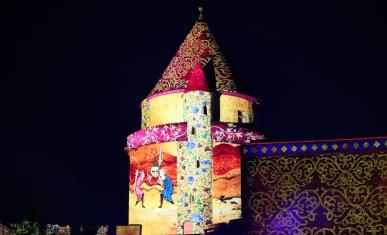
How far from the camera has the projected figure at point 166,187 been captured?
2218 centimetres

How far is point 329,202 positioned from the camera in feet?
63.8

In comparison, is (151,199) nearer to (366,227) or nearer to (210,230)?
(210,230)

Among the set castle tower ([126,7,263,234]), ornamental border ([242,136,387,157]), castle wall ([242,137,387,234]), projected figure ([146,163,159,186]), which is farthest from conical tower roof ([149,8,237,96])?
castle wall ([242,137,387,234])

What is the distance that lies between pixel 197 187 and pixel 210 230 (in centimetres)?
131

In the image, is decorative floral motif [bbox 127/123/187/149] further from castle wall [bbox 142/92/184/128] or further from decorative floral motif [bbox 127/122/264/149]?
castle wall [bbox 142/92/184/128]

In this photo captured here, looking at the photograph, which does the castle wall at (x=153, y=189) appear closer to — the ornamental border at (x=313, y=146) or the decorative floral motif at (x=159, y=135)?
the decorative floral motif at (x=159, y=135)

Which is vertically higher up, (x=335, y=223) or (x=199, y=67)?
(x=199, y=67)

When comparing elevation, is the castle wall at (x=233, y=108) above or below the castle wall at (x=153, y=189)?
above

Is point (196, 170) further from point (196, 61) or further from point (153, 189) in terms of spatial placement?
point (196, 61)

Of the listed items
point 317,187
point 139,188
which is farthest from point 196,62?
point 317,187

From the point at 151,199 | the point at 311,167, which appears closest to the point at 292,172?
the point at 311,167

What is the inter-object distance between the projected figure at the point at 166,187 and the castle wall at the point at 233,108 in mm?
2754

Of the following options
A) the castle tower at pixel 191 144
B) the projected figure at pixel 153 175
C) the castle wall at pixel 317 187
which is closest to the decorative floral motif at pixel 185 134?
the castle tower at pixel 191 144

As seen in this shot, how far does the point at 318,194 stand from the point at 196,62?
6.97 meters
